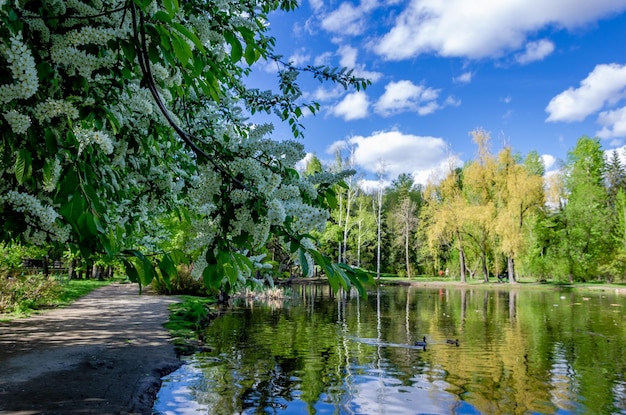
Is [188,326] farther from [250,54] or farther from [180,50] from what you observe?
[180,50]

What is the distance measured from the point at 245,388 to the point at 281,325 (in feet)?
23.8

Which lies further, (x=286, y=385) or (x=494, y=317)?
(x=494, y=317)

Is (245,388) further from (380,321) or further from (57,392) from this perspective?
(380,321)

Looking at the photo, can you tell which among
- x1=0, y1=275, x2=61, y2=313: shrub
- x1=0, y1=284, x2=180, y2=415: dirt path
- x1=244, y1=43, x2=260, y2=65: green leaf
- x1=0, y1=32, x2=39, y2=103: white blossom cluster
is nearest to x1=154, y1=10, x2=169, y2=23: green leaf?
x1=0, y1=32, x2=39, y2=103: white blossom cluster

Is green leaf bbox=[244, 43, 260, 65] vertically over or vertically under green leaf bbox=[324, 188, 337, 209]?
over

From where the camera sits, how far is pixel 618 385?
8477mm

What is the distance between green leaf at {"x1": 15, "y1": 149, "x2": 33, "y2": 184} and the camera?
2.05 metres

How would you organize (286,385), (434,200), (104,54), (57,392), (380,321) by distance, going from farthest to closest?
(434,200) → (380,321) → (286,385) → (57,392) → (104,54)

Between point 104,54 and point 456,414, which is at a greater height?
point 104,54

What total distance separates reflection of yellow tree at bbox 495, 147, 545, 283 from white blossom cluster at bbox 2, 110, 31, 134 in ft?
122

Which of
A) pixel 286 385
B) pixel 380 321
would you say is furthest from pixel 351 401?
pixel 380 321

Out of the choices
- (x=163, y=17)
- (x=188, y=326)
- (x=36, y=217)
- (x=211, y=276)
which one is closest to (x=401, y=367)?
(x=188, y=326)

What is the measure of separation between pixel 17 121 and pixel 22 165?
0.20m

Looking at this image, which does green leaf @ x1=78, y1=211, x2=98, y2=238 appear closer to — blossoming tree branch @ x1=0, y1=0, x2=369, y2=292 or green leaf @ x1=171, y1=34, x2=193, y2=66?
blossoming tree branch @ x1=0, y1=0, x2=369, y2=292
